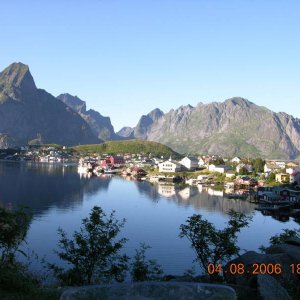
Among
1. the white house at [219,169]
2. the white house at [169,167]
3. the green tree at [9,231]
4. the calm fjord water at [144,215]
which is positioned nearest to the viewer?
the green tree at [9,231]

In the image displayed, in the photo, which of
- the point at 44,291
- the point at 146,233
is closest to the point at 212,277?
the point at 44,291

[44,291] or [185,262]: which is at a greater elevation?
[44,291]

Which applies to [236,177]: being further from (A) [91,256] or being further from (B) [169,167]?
(A) [91,256]

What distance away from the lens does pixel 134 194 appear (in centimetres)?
6334

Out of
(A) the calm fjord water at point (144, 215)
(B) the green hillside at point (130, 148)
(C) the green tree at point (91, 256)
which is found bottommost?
(A) the calm fjord water at point (144, 215)

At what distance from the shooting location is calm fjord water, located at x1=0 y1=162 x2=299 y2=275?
1028 inches

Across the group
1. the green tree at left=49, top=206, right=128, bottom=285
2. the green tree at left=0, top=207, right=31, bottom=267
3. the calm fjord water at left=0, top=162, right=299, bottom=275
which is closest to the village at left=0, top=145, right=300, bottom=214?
the calm fjord water at left=0, top=162, right=299, bottom=275

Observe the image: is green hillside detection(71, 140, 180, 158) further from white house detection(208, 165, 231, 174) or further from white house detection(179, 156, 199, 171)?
white house detection(208, 165, 231, 174)

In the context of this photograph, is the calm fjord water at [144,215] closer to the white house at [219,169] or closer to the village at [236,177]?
the village at [236,177]

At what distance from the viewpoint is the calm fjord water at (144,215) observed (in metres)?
26.1

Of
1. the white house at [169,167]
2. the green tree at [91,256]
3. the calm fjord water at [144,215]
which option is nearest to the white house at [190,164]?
the white house at [169,167]

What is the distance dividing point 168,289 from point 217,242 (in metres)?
11.0

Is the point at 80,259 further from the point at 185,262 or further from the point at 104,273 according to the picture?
the point at 185,262

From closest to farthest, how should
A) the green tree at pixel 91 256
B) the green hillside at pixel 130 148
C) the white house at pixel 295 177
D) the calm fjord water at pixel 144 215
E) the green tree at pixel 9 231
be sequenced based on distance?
the green tree at pixel 91 256, the green tree at pixel 9 231, the calm fjord water at pixel 144 215, the white house at pixel 295 177, the green hillside at pixel 130 148
